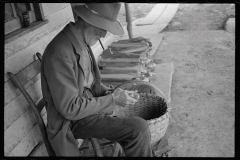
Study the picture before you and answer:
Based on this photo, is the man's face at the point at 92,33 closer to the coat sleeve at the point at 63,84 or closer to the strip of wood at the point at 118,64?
the coat sleeve at the point at 63,84

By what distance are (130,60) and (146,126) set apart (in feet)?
6.55

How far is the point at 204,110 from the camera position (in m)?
3.73

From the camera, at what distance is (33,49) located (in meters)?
2.47

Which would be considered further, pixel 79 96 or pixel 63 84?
pixel 79 96

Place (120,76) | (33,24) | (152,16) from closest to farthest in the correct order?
1. (33,24)
2. (120,76)
3. (152,16)

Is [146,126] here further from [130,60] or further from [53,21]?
[130,60]

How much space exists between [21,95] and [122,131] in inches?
35.2

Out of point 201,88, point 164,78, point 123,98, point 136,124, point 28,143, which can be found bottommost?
point 201,88

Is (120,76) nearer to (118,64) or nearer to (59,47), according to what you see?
(118,64)

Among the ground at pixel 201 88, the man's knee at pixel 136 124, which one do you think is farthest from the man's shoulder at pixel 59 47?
the ground at pixel 201 88

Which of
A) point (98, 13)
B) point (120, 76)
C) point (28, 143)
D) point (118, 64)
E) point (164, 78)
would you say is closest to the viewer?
point (98, 13)

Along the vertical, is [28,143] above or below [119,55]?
above

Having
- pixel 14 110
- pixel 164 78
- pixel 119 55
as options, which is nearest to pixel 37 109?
pixel 14 110

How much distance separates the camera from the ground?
3111 mm
